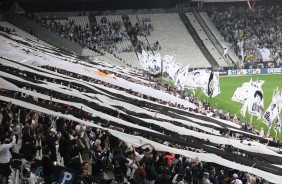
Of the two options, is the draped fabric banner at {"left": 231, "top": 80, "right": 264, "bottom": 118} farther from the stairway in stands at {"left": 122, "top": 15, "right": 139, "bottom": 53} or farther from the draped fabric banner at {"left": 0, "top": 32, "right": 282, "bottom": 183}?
the stairway in stands at {"left": 122, "top": 15, "right": 139, "bottom": 53}

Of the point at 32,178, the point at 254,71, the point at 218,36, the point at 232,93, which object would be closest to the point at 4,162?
the point at 32,178

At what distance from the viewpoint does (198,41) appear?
202 feet

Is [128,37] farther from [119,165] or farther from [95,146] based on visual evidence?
[119,165]

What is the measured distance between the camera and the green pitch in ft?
113

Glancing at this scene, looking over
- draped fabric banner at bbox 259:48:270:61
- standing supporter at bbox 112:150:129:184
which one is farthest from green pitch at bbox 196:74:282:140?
standing supporter at bbox 112:150:129:184

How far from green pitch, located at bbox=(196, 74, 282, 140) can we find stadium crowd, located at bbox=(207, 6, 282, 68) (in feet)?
17.5

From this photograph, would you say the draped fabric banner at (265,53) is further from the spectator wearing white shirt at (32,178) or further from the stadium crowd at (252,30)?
the spectator wearing white shirt at (32,178)

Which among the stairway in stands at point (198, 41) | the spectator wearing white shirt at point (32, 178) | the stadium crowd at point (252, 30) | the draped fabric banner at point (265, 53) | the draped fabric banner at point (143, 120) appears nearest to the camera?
the spectator wearing white shirt at point (32, 178)

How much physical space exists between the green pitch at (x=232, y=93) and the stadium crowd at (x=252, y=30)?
17.5ft

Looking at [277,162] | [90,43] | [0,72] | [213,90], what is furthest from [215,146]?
[90,43]

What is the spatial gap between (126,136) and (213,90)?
21.1 metres

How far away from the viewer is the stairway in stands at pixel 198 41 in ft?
189

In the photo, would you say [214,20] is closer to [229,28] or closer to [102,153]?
[229,28]

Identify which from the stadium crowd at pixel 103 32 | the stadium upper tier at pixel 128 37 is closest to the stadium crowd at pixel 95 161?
the stadium upper tier at pixel 128 37
